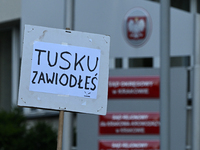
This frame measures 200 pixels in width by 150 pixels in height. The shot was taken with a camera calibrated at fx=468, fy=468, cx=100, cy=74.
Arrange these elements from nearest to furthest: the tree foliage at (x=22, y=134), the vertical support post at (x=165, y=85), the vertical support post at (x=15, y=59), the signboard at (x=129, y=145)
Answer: the vertical support post at (x=165, y=85)
the signboard at (x=129, y=145)
the tree foliage at (x=22, y=134)
the vertical support post at (x=15, y=59)

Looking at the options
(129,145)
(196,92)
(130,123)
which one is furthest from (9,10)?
(196,92)

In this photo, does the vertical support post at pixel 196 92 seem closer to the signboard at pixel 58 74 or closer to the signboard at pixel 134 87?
the signboard at pixel 134 87

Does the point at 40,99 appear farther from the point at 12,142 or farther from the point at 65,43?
the point at 12,142

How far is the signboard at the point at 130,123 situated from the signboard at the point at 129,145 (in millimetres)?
126

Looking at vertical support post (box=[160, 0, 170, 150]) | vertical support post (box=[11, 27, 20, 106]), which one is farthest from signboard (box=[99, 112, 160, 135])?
vertical support post (box=[11, 27, 20, 106])

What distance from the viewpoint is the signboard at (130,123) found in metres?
6.57

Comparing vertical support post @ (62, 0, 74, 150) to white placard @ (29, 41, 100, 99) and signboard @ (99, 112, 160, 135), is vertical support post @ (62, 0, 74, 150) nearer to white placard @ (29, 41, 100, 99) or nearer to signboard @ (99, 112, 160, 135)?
signboard @ (99, 112, 160, 135)

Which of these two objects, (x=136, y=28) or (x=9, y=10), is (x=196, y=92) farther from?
(x=9, y=10)

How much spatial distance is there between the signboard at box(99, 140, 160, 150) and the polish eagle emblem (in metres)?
1.48

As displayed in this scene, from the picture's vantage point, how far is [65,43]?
328cm

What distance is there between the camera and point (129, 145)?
263 inches

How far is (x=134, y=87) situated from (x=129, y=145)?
839mm

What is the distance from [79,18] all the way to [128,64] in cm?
98

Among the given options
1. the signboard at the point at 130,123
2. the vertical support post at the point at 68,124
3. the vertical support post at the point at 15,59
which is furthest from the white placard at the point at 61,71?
the vertical support post at the point at 15,59
